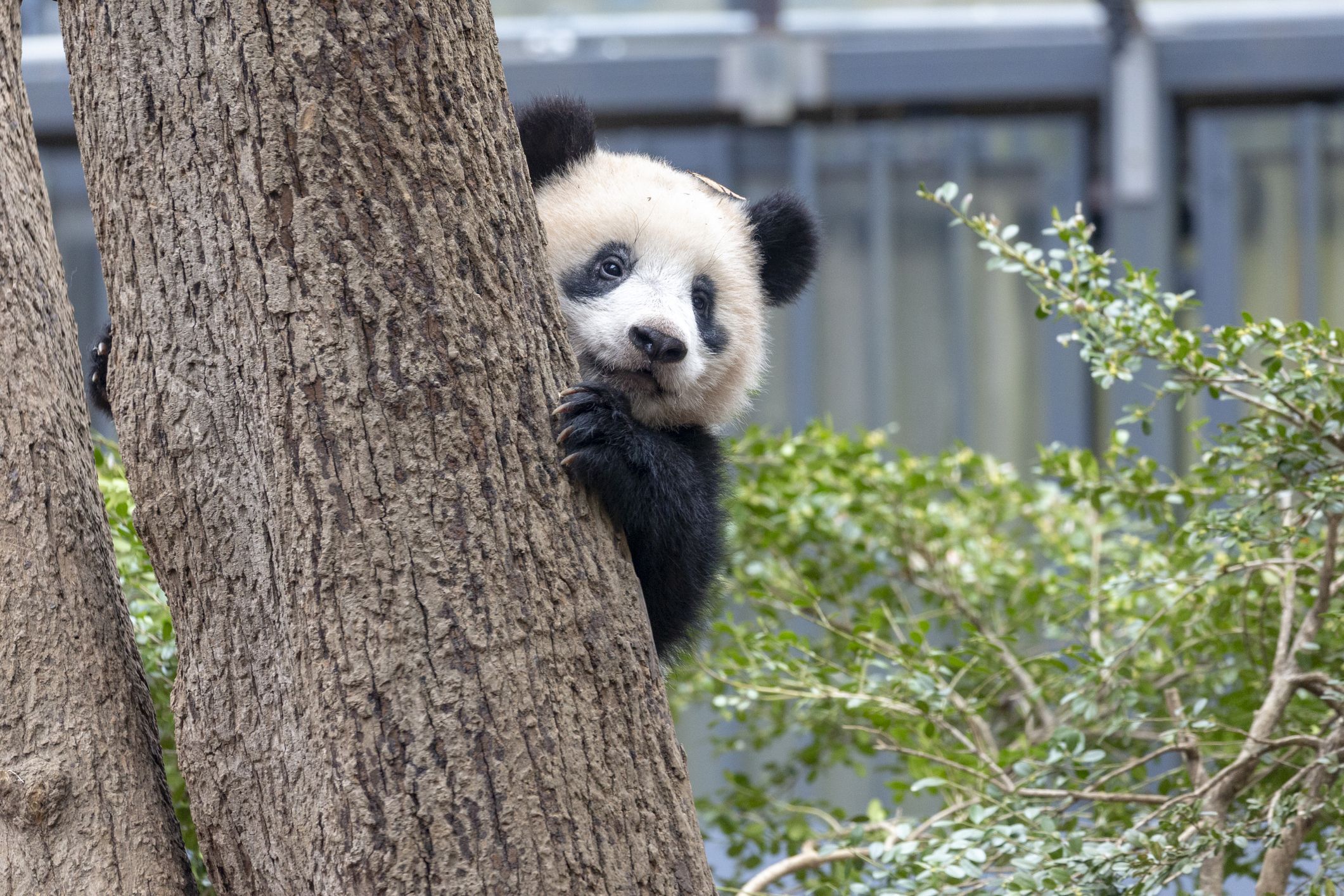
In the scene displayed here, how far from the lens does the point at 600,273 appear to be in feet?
8.32

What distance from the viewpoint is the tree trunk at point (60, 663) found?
154cm

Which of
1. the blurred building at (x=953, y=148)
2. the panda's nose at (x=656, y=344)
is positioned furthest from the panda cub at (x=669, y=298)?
the blurred building at (x=953, y=148)

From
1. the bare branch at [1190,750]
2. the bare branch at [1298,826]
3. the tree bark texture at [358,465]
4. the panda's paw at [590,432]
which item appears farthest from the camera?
the bare branch at [1190,750]

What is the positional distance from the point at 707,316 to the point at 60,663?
1.54 m

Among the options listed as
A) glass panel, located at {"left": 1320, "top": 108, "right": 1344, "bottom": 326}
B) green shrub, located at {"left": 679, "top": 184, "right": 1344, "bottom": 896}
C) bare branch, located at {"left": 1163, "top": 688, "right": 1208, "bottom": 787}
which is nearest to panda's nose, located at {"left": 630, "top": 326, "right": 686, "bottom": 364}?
green shrub, located at {"left": 679, "top": 184, "right": 1344, "bottom": 896}

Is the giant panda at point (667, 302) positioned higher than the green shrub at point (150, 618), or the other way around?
the giant panda at point (667, 302)

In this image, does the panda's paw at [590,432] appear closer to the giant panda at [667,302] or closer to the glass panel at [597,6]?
the giant panda at [667,302]

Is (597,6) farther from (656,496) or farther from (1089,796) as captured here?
(1089,796)

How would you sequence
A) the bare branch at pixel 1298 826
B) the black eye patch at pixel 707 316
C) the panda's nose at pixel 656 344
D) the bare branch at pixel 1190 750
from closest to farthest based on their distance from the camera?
the bare branch at pixel 1298 826, the bare branch at pixel 1190 750, the panda's nose at pixel 656 344, the black eye patch at pixel 707 316

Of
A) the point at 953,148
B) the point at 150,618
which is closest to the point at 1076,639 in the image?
the point at 150,618

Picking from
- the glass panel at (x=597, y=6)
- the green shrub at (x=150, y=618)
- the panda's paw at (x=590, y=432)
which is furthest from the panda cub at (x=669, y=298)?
the glass panel at (x=597, y=6)

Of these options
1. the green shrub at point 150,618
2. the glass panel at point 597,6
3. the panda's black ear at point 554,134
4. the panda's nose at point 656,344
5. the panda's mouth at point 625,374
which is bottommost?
the green shrub at point 150,618

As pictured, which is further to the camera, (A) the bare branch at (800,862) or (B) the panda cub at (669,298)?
(A) the bare branch at (800,862)

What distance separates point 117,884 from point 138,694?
9.5 inches
